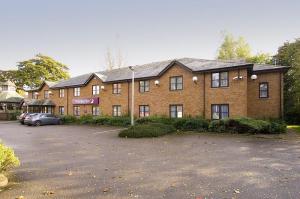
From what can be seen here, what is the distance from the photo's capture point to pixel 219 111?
23.6 metres

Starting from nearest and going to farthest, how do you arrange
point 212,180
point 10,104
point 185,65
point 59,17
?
point 212,180 → point 59,17 → point 185,65 → point 10,104

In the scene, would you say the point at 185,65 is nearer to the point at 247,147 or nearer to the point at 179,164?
the point at 247,147

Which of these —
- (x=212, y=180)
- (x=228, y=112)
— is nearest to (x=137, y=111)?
(x=228, y=112)

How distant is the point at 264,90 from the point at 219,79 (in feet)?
16.6

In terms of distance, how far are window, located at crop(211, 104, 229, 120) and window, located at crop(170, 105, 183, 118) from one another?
340 centimetres

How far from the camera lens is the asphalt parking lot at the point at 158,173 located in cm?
651

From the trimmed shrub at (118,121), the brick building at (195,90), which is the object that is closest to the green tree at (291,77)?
the brick building at (195,90)

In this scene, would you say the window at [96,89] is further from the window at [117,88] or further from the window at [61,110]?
the window at [61,110]

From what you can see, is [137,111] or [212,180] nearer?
[212,180]

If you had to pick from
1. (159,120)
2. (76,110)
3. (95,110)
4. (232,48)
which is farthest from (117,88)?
(232,48)

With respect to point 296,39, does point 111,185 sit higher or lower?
lower

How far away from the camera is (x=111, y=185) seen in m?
7.10

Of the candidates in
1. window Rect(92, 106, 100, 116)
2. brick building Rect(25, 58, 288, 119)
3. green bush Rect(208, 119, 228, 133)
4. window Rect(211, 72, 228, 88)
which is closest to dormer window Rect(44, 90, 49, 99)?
brick building Rect(25, 58, 288, 119)

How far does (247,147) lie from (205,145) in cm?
214
